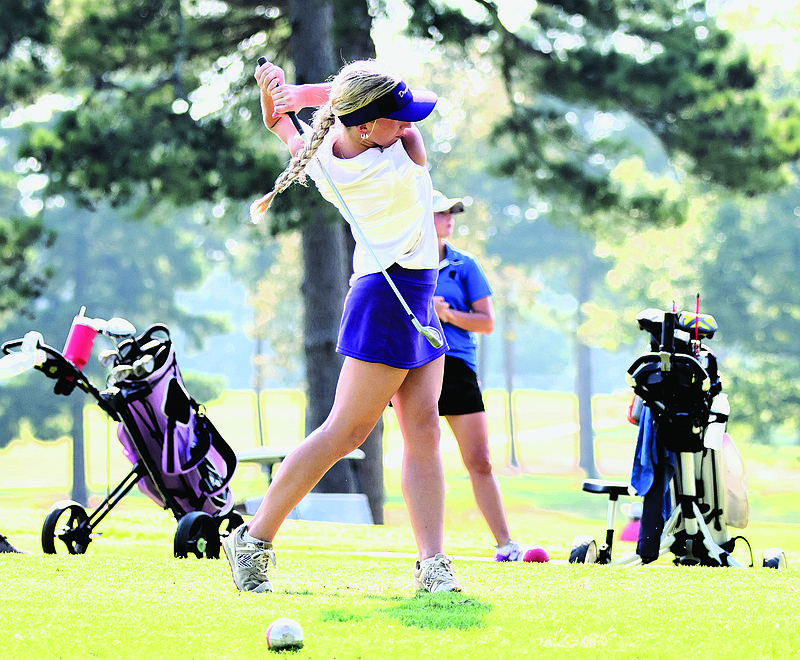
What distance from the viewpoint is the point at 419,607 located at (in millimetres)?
3828

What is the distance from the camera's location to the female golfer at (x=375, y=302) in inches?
158

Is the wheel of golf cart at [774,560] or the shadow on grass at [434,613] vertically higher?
the shadow on grass at [434,613]

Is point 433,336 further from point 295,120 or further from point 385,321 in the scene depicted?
point 295,120

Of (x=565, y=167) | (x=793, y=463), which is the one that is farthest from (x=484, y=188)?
(x=565, y=167)

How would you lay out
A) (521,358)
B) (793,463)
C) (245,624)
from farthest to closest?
(521,358) → (793,463) → (245,624)

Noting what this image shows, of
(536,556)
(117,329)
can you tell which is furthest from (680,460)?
(117,329)

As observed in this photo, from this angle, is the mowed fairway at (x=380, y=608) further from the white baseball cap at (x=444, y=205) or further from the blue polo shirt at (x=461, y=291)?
the white baseball cap at (x=444, y=205)

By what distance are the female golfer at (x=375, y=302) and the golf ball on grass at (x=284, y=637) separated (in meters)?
1.08

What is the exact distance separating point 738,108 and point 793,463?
92.0ft

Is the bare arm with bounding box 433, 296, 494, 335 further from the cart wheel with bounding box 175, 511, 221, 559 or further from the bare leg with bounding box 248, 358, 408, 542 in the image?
the bare leg with bounding box 248, 358, 408, 542

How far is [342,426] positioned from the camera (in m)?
4.13

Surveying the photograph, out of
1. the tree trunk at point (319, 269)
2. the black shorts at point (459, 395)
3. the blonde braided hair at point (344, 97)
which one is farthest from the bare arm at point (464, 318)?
the tree trunk at point (319, 269)

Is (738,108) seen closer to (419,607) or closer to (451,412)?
(451,412)

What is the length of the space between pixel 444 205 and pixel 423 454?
7.44 ft
